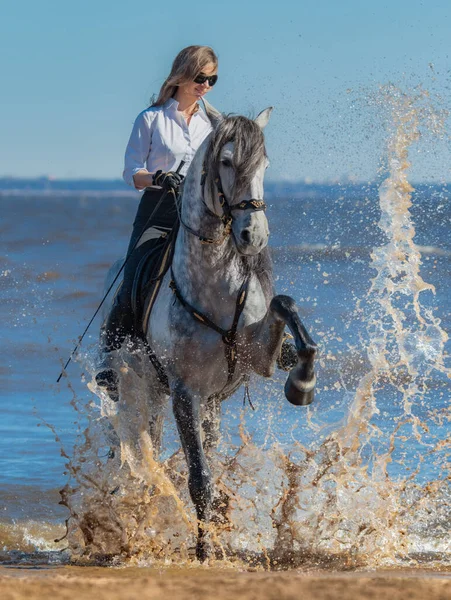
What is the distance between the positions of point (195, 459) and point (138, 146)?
1.83 meters

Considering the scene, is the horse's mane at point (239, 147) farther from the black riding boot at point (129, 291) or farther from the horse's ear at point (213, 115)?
the black riding boot at point (129, 291)

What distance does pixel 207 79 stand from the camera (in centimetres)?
584

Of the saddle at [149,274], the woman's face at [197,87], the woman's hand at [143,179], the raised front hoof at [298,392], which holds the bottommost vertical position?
the raised front hoof at [298,392]

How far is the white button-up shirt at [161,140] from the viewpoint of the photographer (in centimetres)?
592

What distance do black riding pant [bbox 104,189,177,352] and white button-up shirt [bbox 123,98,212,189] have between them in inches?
7.4

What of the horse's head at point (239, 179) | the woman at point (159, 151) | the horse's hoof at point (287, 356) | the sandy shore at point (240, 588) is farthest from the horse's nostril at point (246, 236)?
the sandy shore at point (240, 588)

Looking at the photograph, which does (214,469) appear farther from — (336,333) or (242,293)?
(336,333)

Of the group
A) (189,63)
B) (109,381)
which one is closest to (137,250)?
(109,381)

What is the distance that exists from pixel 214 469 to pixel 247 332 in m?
1.19

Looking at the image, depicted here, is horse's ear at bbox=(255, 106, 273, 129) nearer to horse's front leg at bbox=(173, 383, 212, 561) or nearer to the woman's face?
the woman's face

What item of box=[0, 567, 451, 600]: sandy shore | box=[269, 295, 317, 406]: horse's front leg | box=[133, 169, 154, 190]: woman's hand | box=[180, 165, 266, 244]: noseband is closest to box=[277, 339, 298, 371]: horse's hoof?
box=[269, 295, 317, 406]: horse's front leg

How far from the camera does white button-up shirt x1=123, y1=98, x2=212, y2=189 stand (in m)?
5.92

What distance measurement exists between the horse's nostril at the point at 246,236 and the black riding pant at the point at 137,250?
1221 millimetres

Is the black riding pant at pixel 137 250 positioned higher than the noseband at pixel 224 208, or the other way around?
the noseband at pixel 224 208
